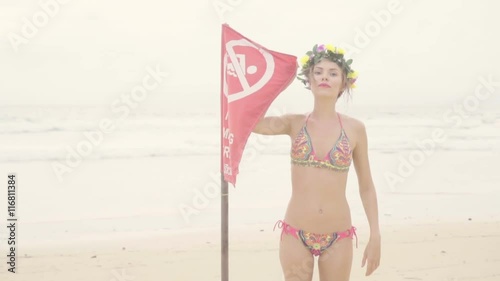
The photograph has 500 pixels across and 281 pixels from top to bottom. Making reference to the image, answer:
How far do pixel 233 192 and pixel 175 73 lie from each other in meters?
22.7

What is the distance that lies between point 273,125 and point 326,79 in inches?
17.1

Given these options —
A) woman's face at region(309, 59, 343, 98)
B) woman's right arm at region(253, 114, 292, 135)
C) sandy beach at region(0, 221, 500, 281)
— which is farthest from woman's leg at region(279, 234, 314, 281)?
sandy beach at region(0, 221, 500, 281)

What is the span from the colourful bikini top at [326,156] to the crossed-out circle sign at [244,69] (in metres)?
0.42

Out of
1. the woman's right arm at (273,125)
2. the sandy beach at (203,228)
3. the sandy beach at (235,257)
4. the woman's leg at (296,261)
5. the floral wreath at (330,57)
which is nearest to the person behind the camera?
the woman's leg at (296,261)

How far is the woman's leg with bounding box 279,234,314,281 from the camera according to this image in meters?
4.02

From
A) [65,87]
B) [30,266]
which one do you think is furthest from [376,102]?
[30,266]

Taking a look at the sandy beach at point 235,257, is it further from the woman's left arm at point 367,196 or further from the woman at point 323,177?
the woman at point 323,177

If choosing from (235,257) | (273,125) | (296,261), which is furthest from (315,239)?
(235,257)

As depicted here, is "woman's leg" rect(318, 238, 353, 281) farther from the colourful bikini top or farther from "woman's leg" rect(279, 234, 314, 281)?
the colourful bikini top

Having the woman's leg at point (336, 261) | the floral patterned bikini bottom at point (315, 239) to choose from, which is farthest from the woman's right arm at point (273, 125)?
the woman's leg at point (336, 261)

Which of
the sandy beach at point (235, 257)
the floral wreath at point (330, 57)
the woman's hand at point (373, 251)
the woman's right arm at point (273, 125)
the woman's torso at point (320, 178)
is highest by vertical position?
the floral wreath at point (330, 57)

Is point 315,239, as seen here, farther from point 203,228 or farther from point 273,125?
point 203,228

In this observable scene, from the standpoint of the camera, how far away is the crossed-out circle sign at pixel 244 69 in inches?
159

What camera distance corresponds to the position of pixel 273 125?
417 centimetres
